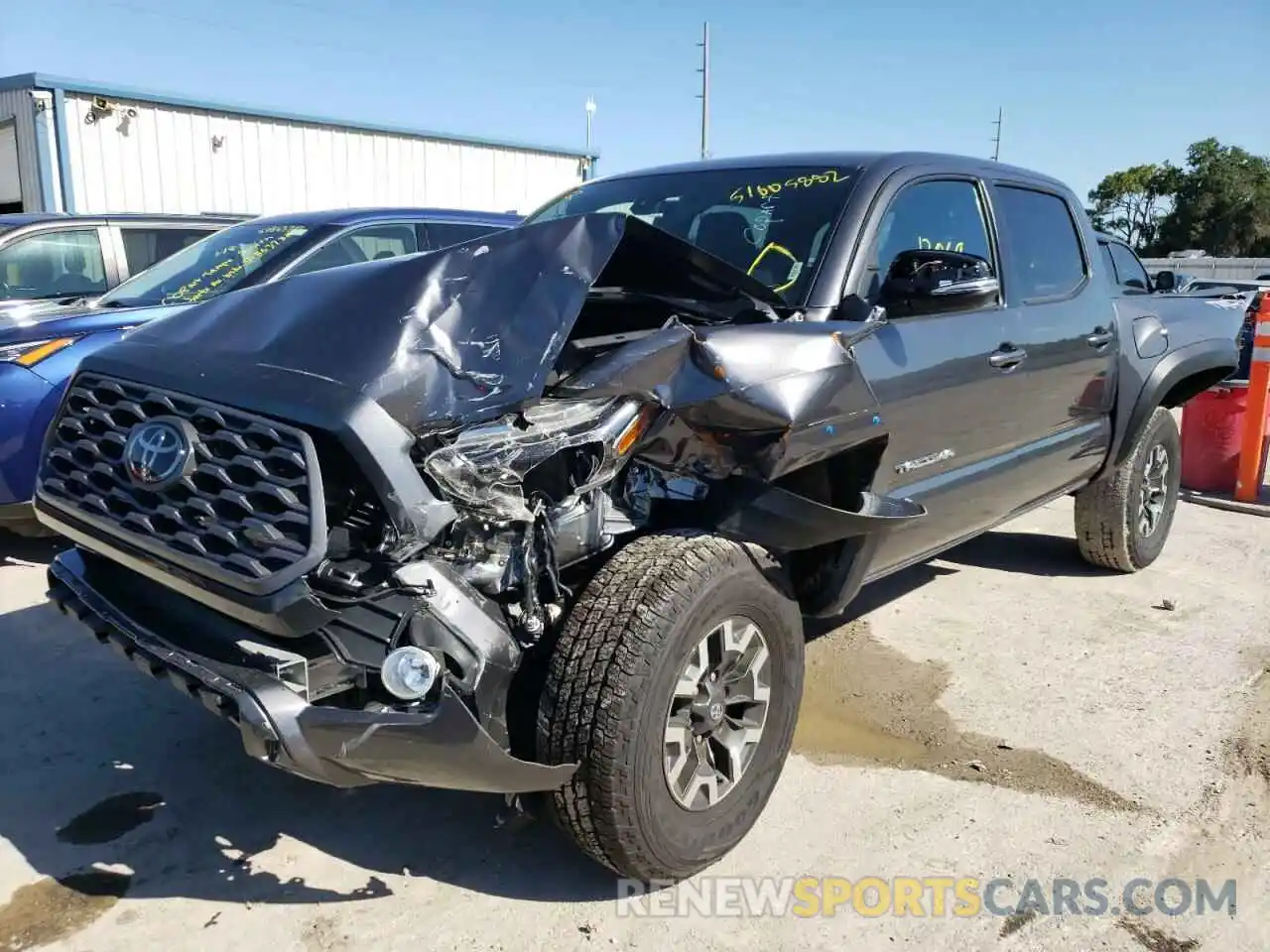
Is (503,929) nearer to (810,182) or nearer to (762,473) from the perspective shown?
(762,473)

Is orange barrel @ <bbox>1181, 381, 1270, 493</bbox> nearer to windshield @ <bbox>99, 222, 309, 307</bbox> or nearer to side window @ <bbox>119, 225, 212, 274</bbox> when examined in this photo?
windshield @ <bbox>99, 222, 309, 307</bbox>

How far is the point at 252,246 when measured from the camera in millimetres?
5797

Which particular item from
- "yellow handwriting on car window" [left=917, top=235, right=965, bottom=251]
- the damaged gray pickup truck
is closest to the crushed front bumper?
the damaged gray pickup truck

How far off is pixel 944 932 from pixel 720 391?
A: 1.50 m

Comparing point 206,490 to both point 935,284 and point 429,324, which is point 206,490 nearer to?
point 429,324

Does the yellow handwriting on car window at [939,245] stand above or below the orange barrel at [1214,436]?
above

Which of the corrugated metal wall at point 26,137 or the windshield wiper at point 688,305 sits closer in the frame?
the windshield wiper at point 688,305

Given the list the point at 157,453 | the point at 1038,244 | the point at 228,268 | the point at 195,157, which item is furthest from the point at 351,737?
the point at 195,157

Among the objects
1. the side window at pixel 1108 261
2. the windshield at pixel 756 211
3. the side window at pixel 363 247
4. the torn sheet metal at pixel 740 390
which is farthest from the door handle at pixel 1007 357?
the side window at pixel 363 247

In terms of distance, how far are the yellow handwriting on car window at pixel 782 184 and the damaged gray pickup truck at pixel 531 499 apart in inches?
4.6

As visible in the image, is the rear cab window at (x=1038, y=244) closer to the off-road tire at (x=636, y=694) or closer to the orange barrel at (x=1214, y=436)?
the off-road tire at (x=636, y=694)

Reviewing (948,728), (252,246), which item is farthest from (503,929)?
(252,246)

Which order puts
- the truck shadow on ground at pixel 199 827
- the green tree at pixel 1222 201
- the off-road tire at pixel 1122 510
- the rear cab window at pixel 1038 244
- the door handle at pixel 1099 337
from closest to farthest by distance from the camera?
the truck shadow on ground at pixel 199 827 < the rear cab window at pixel 1038 244 < the door handle at pixel 1099 337 < the off-road tire at pixel 1122 510 < the green tree at pixel 1222 201

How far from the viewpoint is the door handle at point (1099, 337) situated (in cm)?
446
